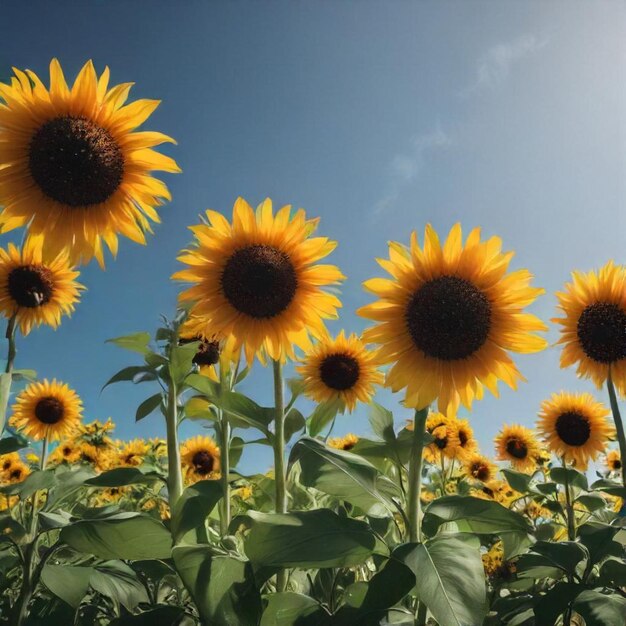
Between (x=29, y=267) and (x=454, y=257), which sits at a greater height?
(x=29, y=267)

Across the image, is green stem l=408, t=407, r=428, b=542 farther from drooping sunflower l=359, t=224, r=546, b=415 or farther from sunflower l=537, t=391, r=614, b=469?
sunflower l=537, t=391, r=614, b=469

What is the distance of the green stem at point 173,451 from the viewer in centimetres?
215

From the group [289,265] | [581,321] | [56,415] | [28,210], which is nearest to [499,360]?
[289,265]

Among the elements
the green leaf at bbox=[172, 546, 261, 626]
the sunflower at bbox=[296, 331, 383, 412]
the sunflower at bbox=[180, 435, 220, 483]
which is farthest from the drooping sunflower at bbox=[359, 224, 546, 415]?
the sunflower at bbox=[180, 435, 220, 483]

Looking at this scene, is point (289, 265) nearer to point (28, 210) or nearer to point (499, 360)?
point (499, 360)

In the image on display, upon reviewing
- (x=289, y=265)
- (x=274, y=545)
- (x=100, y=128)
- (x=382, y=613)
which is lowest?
(x=382, y=613)

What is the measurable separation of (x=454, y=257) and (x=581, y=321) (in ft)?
4.22

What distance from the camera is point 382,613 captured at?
1476 millimetres

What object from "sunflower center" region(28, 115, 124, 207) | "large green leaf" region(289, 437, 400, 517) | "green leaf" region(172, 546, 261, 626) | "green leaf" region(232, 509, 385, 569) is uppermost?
"sunflower center" region(28, 115, 124, 207)

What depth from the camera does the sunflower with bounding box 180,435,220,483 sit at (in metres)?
4.41

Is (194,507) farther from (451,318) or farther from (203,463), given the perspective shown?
(203,463)

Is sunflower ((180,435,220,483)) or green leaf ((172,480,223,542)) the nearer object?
green leaf ((172,480,223,542))

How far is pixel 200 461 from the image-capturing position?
442 cm

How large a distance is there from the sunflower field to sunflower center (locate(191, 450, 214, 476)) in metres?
1.19
